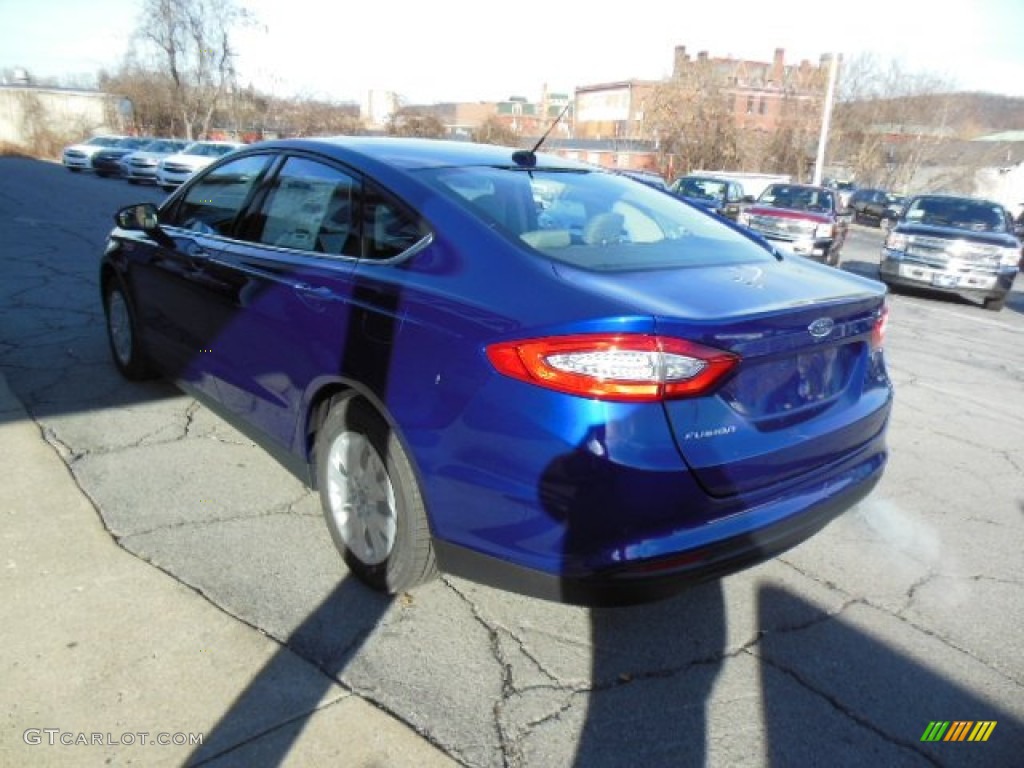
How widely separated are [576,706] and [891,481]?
271 cm

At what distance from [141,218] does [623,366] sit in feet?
Result: 10.8

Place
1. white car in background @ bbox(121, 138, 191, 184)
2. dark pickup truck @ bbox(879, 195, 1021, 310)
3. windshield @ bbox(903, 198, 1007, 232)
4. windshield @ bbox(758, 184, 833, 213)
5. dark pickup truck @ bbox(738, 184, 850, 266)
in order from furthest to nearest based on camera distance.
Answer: white car in background @ bbox(121, 138, 191, 184) → windshield @ bbox(758, 184, 833, 213) → dark pickup truck @ bbox(738, 184, 850, 266) → windshield @ bbox(903, 198, 1007, 232) → dark pickup truck @ bbox(879, 195, 1021, 310)

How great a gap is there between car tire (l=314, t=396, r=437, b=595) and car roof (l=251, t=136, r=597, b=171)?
0.99m

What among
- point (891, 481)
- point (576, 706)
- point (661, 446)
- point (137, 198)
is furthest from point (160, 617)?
point (137, 198)

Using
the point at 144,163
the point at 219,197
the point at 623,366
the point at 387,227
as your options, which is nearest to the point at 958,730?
the point at 623,366

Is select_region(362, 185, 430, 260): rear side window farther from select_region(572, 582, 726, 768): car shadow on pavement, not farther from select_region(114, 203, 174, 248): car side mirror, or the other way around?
select_region(114, 203, 174, 248): car side mirror

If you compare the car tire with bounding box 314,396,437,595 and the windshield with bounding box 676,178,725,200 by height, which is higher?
the windshield with bounding box 676,178,725,200

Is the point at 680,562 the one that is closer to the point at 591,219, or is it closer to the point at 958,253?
the point at 591,219

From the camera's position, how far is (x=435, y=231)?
2.56 metres

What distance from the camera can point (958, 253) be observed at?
458 inches

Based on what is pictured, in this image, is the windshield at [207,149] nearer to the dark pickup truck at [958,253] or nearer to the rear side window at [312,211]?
the dark pickup truck at [958,253]

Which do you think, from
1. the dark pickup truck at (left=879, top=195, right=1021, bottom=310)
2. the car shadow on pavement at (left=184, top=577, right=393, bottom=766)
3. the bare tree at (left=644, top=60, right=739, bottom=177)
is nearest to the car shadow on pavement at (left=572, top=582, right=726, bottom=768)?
the car shadow on pavement at (left=184, top=577, right=393, bottom=766)

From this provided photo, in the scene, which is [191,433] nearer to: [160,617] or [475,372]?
[160,617]

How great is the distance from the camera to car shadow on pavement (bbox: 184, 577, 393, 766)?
2109 millimetres
